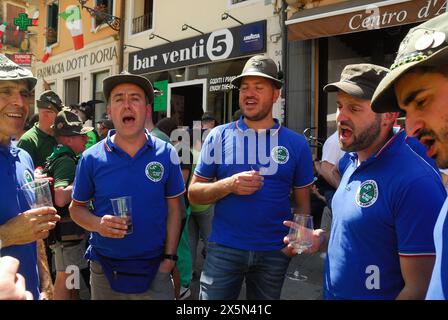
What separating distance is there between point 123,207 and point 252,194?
0.83 m

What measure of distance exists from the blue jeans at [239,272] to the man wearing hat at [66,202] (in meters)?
1.49

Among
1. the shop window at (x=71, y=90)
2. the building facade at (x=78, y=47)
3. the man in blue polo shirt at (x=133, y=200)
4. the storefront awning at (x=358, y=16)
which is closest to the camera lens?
the man in blue polo shirt at (x=133, y=200)

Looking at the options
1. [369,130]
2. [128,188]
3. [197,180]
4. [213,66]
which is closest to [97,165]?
[128,188]

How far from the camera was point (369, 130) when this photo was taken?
6.25 ft

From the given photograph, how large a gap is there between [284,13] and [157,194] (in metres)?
6.67

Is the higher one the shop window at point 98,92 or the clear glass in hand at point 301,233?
the shop window at point 98,92

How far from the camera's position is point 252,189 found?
93.3 inches

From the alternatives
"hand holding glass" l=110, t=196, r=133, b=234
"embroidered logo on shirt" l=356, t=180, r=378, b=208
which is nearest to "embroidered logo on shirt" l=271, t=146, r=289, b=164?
"embroidered logo on shirt" l=356, t=180, r=378, b=208

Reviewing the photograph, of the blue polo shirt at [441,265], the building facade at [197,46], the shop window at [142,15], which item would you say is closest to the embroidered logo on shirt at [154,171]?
the blue polo shirt at [441,265]

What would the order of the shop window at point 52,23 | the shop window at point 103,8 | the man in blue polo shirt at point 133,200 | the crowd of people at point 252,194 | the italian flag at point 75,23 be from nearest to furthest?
the crowd of people at point 252,194 → the man in blue polo shirt at point 133,200 → the shop window at point 103,8 → the italian flag at point 75,23 → the shop window at point 52,23

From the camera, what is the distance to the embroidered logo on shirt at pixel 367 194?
5.56 ft

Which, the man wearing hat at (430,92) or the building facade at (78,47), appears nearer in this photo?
the man wearing hat at (430,92)

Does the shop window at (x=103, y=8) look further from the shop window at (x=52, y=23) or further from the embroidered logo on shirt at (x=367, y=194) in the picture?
the embroidered logo on shirt at (x=367, y=194)
